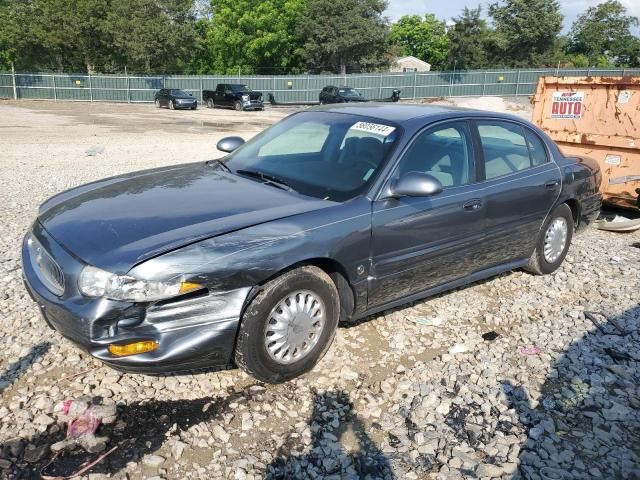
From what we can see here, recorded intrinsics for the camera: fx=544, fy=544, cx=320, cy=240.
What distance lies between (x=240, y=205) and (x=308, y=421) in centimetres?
133

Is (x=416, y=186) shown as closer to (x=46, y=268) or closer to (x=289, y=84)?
(x=46, y=268)

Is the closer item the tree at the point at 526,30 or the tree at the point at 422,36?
the tree at the point at 526,30

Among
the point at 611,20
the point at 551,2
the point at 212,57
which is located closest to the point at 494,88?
the point at 551,2

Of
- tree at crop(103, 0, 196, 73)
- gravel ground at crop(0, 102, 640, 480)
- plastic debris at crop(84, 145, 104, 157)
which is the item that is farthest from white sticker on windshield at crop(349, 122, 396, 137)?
tree at crop(103, 0, 196, 73)

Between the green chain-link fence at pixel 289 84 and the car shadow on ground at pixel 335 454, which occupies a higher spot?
the green chain-link fence at pixel 289 84

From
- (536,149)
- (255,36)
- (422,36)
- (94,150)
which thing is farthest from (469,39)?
(536,149)

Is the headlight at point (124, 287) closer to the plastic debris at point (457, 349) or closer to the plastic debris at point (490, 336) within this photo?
the plastic debris at point (457, 349)

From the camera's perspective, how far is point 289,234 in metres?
3.11

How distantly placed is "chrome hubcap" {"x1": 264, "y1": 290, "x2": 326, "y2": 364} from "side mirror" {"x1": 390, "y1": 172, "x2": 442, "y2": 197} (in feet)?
2.92

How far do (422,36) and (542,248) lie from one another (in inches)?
3375

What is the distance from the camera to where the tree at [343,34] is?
50375 mm

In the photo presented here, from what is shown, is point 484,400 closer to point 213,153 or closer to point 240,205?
point 240,205

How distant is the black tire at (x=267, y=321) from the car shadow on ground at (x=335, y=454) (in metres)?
0.30

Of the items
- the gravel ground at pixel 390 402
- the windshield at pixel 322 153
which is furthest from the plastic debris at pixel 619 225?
the windshield at pixel 322 153
